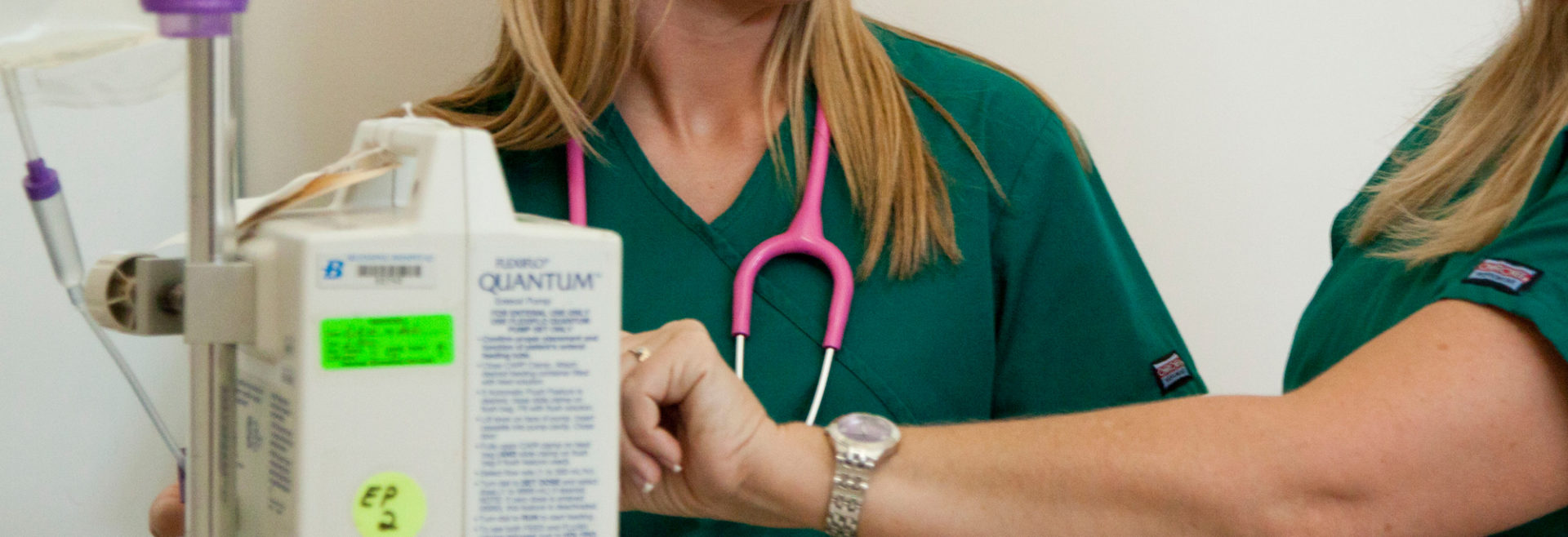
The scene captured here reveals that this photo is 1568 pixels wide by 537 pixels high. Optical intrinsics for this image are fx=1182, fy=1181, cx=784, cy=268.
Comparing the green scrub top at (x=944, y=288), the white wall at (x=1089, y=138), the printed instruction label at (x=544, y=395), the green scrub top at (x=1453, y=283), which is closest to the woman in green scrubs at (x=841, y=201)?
the green scrub top at (x=944, y=288)

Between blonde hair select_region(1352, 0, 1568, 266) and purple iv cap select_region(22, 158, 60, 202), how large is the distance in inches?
32.6

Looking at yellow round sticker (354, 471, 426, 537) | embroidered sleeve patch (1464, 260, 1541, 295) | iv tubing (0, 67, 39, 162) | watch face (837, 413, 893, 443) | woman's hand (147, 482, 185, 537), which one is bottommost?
woman's hand (147, 482, 185, 537)

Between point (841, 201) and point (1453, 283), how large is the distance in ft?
1.40

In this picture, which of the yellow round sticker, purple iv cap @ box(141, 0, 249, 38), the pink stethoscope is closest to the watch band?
the pink stethoscope

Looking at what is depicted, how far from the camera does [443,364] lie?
0.46 meters

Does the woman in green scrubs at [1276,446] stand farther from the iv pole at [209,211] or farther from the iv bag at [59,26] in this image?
the iv bag at [59,26]

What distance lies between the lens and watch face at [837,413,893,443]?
2.30 feet

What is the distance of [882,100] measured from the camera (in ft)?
3.14

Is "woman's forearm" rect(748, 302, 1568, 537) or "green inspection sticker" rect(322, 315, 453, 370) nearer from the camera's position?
"green inspection sticker" rect(322, 315, 453, 370)

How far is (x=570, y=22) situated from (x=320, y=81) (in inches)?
15.0

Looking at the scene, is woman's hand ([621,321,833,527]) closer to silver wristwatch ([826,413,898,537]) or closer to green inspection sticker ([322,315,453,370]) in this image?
silver wristwatch ([826,413,898,537])

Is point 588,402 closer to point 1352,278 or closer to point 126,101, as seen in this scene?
point 126,101

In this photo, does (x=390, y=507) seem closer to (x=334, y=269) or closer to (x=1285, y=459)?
(x=334, y=269)

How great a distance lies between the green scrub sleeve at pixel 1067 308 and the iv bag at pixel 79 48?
61 centimetres
